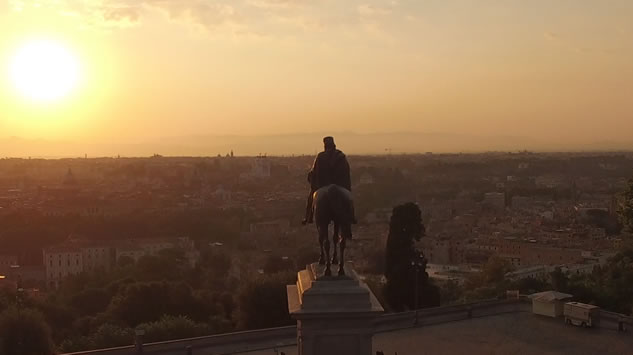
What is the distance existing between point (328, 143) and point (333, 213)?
3.01ft

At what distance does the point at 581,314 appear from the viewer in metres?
16.4

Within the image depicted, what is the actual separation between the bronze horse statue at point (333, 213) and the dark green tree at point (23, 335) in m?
11.2

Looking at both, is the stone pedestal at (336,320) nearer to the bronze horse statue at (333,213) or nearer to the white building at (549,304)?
the bronze horse statue at (333,213)

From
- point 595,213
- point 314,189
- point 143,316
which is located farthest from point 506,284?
point 595,213

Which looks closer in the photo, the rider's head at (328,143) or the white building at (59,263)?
the rider's head at (328,143)

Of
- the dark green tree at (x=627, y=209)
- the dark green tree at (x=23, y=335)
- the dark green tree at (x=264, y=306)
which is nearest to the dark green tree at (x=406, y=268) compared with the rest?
the dark green tree at (x=264, y=306)

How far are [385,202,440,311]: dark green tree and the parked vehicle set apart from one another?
175 inches

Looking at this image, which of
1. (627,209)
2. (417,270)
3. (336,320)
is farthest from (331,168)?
(627,209)

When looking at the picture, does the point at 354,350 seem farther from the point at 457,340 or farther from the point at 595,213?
the point at 595,213

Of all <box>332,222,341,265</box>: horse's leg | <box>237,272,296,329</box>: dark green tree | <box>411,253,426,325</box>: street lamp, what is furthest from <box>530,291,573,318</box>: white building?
<box>332,222,341,265</box>: horse's leg

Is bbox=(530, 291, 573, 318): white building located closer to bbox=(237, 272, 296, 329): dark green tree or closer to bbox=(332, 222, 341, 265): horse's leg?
bbox=(237, 272, 296, 329): dark green tree

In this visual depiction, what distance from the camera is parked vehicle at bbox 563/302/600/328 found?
53.2 ft

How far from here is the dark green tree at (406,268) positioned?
2141 centimetres

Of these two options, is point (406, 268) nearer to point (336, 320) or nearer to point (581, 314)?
point (581, 314)
